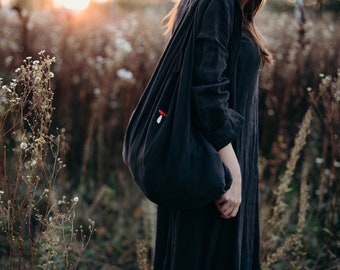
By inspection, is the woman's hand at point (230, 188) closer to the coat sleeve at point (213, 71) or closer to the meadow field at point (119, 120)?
the coat sleeve at point (213, 71)

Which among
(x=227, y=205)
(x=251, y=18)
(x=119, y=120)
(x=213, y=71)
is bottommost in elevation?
(x=227, y=205)

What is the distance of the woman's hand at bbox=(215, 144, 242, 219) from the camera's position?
148 cm

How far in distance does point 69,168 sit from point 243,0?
2.82 metres

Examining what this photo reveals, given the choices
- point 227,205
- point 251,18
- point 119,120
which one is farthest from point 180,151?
point 119,120

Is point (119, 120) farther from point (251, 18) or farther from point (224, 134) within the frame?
point (224, 134)

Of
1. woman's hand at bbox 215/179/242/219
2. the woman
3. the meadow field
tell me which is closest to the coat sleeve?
the woman

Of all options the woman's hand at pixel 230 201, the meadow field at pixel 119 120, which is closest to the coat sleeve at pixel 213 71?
the woman's hand at pixel 230 201

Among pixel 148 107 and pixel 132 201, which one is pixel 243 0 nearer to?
pixel 148 107

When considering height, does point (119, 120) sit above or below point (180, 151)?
above

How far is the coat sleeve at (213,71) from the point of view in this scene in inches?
54.6

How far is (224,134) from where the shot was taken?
1435 mm

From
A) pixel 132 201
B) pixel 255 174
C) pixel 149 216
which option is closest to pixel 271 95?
pixel 132 201

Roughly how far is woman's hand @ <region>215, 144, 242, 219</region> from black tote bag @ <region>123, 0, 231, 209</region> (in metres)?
0.04

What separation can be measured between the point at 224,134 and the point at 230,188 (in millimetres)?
181
